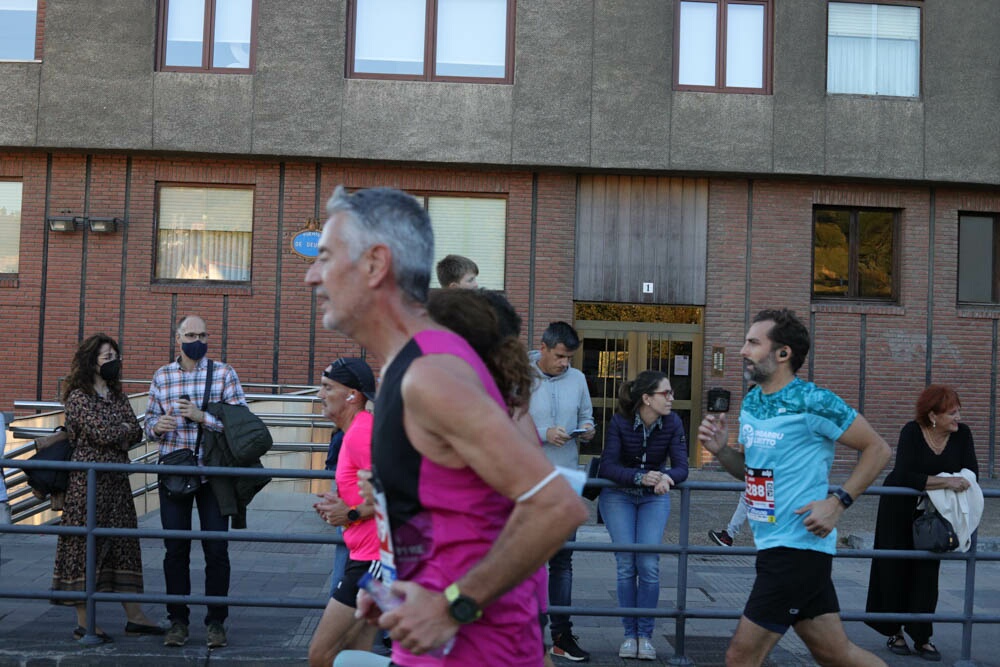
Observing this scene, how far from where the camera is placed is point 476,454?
1.98 m

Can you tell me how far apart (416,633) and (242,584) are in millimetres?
6820

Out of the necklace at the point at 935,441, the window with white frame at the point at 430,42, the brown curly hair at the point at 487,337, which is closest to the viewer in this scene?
the brown curly hair at the point at 487,337

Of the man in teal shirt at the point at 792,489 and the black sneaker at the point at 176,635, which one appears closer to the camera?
the man in teal shirt at the point at 792,489

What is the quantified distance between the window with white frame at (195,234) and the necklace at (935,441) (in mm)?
12689

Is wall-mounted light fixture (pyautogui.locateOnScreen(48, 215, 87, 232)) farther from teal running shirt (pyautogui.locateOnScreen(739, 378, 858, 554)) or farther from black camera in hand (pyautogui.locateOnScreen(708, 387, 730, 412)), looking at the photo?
teal running shirt (pyautogui.locateOnScreen(739, 378, 858, 554))

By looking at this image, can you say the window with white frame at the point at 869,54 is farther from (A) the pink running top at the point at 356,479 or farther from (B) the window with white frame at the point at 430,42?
(A) the pink running top at the point at 356,479

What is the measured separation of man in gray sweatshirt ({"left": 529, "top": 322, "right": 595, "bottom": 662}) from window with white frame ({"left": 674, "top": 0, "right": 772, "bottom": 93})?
11607 millimetres

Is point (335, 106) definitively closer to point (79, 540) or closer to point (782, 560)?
point (79, 540)

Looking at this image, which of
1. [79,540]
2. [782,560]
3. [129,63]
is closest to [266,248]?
[129,63]

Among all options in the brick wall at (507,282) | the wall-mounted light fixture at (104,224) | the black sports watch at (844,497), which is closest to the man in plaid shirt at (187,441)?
the black sports watch at (844,497)

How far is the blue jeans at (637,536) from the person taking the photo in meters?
Result: 6.35

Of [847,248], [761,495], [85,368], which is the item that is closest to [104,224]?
[85,368]

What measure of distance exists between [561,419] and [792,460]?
2194mm

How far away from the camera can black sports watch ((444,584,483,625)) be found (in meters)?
2.01
